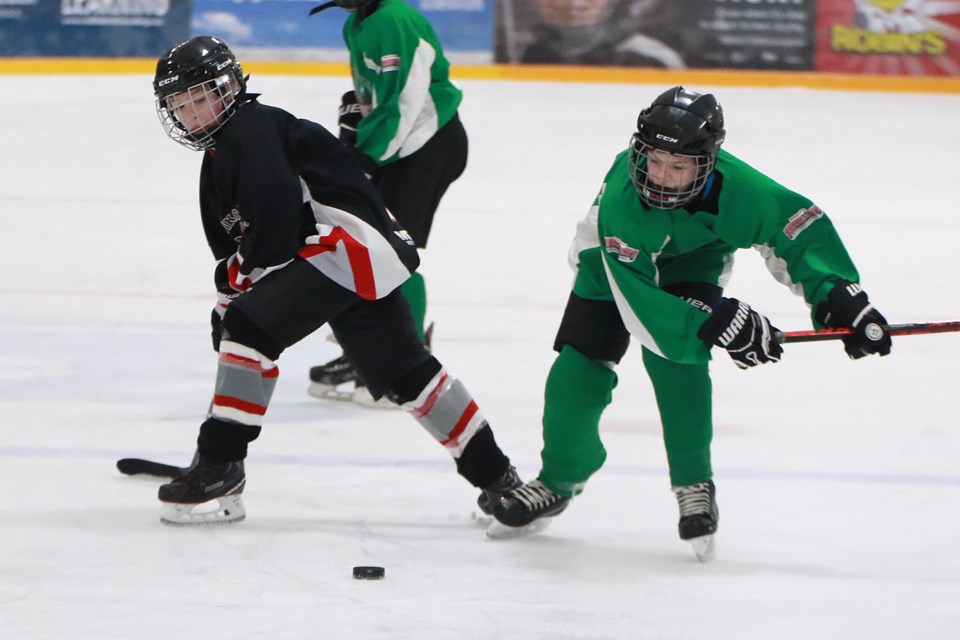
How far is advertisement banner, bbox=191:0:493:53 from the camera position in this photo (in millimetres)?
9148

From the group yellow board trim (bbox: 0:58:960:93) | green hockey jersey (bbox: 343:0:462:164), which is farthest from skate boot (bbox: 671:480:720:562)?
yellow board trim (bbox: 0:58:960:93)

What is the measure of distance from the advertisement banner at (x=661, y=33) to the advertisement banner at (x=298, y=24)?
0.14 m

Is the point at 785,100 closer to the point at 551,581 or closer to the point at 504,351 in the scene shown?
the point at 504,351

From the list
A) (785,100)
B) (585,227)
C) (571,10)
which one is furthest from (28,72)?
(585,227)

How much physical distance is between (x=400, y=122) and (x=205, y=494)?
1.24m

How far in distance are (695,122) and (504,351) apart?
1665mm

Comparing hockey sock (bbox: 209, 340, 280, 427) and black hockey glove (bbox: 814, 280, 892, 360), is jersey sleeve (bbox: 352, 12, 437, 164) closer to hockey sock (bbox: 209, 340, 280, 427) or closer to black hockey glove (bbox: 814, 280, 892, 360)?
hockey sock (bbox: 209, 340, 280, 427)

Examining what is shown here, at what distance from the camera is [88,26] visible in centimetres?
912

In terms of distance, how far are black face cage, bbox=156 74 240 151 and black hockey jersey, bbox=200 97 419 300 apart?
25 millimetres

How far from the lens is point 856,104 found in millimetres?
8594

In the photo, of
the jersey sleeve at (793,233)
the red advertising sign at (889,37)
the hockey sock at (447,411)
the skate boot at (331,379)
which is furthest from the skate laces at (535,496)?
the red advertising sign at (889,37)

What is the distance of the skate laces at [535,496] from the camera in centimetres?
265

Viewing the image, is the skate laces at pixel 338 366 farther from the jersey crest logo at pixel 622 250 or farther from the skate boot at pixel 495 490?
the jersey crest logo at pixel 622 250

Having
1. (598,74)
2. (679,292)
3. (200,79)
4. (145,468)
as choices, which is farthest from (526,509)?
(598,74)
